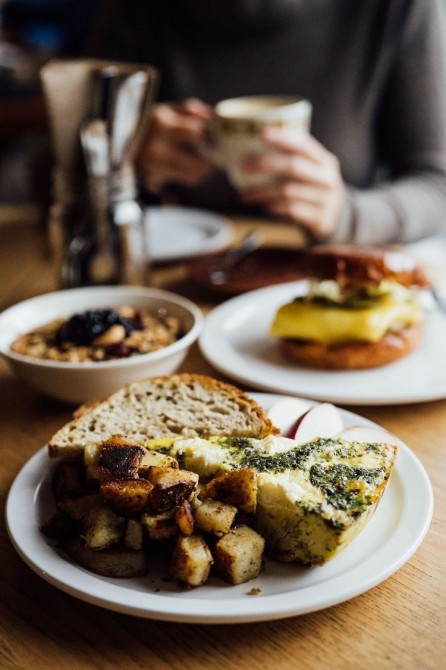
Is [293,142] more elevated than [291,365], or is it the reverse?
[293,142]

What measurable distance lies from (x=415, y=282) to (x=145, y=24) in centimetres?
228

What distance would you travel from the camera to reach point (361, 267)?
5.39ft

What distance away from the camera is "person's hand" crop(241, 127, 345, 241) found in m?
2.21

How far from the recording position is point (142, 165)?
2781mm

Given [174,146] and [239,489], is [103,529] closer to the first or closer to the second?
[239,489]

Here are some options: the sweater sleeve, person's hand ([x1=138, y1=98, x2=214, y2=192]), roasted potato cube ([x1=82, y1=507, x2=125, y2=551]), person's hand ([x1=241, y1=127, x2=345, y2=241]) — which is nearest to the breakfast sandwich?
person's hand ([x1=241, y1=127, x2=345, y2=241])

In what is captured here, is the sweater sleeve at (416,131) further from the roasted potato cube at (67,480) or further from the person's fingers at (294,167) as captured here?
the roasted potato cube at (67,480)

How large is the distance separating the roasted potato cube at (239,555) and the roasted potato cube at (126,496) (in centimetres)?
11

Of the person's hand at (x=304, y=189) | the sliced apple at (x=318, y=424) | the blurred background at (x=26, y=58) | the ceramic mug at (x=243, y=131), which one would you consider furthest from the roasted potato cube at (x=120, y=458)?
the blurred background at (x=26, y=58)

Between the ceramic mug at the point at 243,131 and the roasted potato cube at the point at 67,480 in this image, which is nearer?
the roasted potato cube at the point at 67,480

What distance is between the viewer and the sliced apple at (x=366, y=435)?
3.52 feet

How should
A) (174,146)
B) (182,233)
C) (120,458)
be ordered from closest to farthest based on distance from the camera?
(120,458)
(182,233)
(174,146)

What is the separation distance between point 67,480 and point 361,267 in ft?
2.97

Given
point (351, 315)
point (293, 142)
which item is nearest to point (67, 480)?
point (351, 315)
